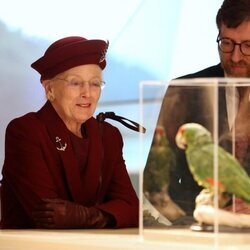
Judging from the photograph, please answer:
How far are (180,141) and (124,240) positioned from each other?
0.28 metres

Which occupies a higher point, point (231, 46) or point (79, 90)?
point (231, 46)

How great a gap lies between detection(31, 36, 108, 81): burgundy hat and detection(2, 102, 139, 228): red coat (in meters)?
0.14

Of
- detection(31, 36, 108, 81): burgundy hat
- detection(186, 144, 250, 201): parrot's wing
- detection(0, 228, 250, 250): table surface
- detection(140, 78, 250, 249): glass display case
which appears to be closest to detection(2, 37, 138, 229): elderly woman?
detection(31, 36, 108, 81): burgundy hat

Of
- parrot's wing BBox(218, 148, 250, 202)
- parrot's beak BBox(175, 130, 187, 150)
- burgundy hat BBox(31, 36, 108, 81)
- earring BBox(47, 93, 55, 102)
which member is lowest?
parrot's wing BBox(218, 148, 250, 202)

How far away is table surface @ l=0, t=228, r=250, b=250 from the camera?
2.19 meters

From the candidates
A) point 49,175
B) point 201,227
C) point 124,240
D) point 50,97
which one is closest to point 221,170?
point 201,227

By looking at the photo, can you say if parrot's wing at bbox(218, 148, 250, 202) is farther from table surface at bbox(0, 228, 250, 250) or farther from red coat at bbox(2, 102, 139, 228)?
red coat at bbox(2, 102, 139, 228)

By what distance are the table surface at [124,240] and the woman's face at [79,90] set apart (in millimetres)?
605

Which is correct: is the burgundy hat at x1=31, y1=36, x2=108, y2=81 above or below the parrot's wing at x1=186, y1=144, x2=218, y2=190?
above

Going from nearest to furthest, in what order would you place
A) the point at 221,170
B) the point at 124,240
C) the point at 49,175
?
the point at 221,170 → the point at 124,240 → the point at 49,175

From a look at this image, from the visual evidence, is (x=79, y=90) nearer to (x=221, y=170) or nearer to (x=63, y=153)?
(x=63, y=153)

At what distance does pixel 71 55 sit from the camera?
309cm

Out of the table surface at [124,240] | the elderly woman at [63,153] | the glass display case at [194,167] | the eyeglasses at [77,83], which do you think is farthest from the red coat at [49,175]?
the glass display case at [194,167]

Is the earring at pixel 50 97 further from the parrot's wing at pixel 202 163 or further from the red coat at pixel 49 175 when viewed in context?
the parrot's wing at pixel 202 163
